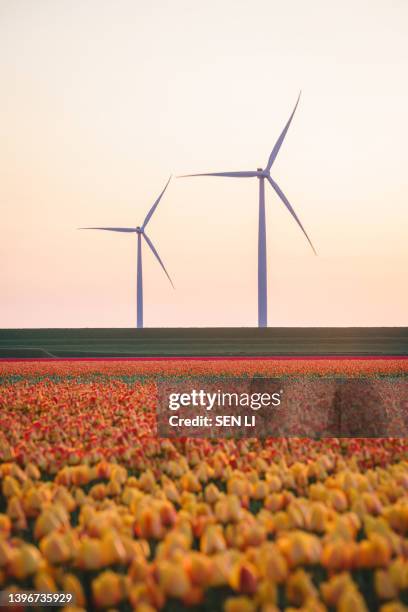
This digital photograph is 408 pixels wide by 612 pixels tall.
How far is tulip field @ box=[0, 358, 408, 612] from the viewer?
2861 millimetres

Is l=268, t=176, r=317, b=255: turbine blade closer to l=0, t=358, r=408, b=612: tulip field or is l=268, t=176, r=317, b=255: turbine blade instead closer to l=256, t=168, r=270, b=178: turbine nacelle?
l=256, t=168, r=270, b=178: turbine nacelle

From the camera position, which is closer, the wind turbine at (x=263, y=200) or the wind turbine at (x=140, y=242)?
the wind turbine at (x=263, y=200)

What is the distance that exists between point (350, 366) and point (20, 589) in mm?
23698

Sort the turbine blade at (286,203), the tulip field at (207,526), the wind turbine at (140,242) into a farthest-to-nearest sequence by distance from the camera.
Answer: the wind turbine at (140,242) < the turbine blade at (286,203) < the tulip field at (207,526)

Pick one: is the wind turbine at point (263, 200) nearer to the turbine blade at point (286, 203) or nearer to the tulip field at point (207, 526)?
the turbine blade at point (286, 203)

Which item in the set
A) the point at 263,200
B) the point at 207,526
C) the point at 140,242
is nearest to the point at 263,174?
the point at 263,200

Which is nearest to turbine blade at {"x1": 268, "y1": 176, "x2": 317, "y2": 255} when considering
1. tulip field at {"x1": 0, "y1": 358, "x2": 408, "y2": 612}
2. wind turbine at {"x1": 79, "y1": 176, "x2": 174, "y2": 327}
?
wind turbine at {"x1": 79, "y1": 176, "x2": 174, "y2": 327}

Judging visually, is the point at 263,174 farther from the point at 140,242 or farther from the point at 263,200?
the point at 140,242

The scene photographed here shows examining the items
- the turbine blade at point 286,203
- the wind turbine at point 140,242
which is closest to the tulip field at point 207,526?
the turbine blade at point 286,203

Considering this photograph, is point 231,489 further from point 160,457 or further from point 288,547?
point 160,457

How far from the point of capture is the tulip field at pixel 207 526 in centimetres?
286

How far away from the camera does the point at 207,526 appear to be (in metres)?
3.62

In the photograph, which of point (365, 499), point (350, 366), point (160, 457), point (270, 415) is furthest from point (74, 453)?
point (350, 366)

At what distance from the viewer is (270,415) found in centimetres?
962
